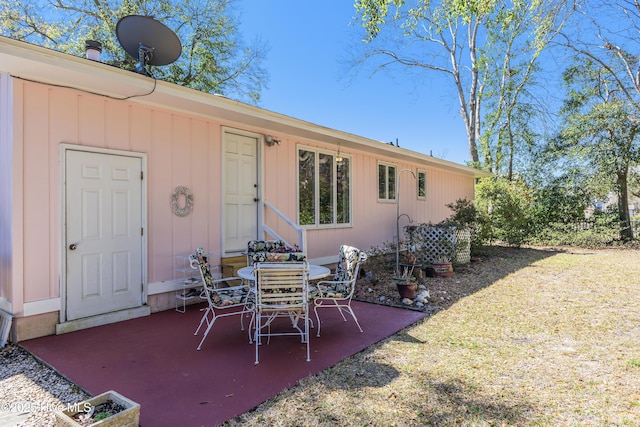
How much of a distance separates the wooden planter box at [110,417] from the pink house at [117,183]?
7.17 ft

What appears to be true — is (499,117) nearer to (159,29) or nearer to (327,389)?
(159,29)

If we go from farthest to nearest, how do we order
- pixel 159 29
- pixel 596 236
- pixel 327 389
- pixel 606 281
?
1. pixel 596 236
2. pixel 606 281
3. pixel 159 29
4. pixel 327 389

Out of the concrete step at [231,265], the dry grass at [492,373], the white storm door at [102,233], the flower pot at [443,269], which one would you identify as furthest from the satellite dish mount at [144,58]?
the flower pot at [443,269]

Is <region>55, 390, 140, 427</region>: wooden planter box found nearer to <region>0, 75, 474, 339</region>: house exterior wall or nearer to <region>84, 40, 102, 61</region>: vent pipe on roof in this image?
<region>0, 75, 474, 339</region>: house exterior wall

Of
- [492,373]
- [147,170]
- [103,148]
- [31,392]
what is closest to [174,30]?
[147,170]

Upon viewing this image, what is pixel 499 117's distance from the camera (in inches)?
688

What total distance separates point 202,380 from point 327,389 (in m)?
0.95

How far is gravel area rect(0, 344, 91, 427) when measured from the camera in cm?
239

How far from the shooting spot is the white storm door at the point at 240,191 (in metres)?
5.57

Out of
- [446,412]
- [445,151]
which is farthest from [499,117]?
[446,412]

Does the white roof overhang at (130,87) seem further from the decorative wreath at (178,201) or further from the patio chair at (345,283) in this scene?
the patio chair at (345,283)

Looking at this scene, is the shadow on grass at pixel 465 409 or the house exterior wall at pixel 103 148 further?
the house exterior wall at pixel 103 148

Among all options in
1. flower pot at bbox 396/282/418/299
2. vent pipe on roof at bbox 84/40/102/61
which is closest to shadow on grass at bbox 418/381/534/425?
flower pot at bbox 396/282/418/299

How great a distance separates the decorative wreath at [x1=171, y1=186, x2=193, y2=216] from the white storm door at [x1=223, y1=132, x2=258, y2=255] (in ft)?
2.00
